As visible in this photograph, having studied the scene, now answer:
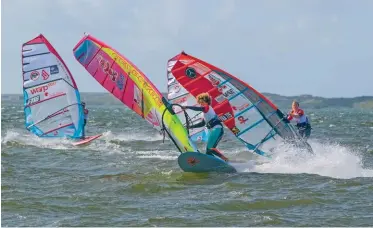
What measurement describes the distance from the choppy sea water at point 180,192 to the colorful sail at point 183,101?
2.42m

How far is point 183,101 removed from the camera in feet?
60.8

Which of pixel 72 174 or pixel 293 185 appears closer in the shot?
pixel 293 185

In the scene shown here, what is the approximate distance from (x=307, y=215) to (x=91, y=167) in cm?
614

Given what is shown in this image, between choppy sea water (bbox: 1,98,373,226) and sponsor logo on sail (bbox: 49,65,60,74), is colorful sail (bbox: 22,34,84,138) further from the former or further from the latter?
choppy sea water (bbox: 1,98,373,226)

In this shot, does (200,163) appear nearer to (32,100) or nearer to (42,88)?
(42,88)

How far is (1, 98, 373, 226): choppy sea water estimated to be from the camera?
8578mm

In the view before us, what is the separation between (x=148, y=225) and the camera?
823 cm

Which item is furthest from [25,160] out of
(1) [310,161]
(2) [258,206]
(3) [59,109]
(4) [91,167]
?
(2) [258,206]

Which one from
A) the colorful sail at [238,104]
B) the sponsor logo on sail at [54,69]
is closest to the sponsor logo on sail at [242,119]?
the colorful sail at [238,104]

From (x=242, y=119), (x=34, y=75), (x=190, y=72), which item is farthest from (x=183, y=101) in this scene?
(x=190, y=72)

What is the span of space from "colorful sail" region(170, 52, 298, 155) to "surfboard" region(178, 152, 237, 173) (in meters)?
1.87

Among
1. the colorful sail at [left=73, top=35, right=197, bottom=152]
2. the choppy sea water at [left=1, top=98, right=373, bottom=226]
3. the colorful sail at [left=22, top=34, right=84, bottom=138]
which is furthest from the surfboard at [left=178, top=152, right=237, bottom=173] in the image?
the colorful sail at [left=22, top=34, right=84, bottom=138]

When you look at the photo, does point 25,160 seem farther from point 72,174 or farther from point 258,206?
point 258,206

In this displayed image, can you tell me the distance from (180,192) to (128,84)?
2958 millimetres
